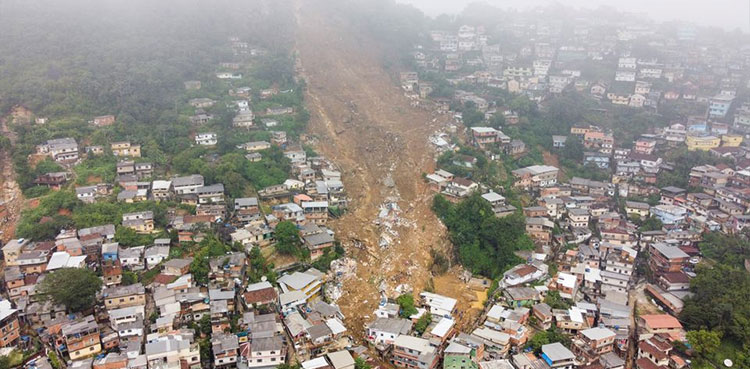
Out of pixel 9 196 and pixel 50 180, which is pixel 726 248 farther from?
pixel 9 196

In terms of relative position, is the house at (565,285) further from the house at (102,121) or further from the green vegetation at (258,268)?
the house at (102,121)

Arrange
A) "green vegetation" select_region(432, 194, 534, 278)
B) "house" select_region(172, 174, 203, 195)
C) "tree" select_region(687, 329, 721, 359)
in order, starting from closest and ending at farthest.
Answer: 1. "tree" select_region(687, 329, 721, 359)
2. "green vegetation" select_region(432, 194, 534, 278)
3. "house" select_region(172, 174, 203, 195)

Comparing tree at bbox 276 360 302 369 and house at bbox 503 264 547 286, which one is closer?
tree at bbox 276 360 302 369

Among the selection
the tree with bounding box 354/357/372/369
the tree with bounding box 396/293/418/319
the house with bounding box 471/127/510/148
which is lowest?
the tree with bounding box 354/357/372/369

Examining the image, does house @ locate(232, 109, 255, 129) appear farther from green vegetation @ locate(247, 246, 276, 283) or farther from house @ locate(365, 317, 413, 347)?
house @ locate(365, 317, 413, 347)

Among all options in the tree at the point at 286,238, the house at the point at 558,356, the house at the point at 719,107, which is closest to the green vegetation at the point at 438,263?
the house at the point at 558,356

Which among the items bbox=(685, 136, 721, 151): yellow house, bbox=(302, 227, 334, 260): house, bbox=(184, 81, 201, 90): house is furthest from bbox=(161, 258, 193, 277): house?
bbox=(685, 136, 721, 151): yellow house
